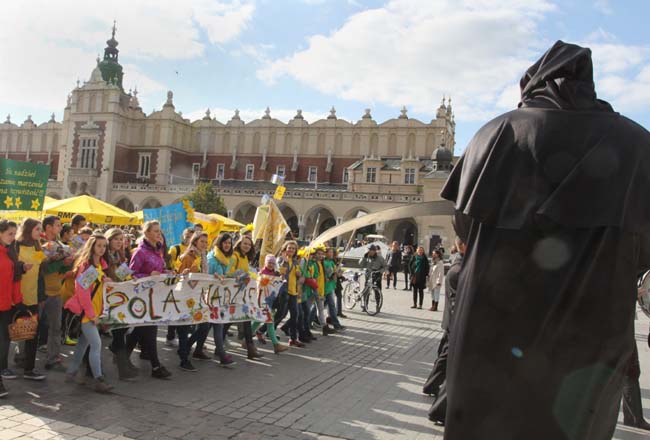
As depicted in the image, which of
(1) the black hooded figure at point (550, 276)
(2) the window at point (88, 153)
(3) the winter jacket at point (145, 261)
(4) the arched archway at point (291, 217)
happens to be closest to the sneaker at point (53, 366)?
(3) the winter jacket at point (145, 261)

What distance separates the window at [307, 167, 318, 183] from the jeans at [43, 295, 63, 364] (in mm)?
51245

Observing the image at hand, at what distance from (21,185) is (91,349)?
607 centimetres

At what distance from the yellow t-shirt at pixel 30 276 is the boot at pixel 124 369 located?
1.07 metres

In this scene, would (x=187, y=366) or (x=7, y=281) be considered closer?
(x=7, y=281)

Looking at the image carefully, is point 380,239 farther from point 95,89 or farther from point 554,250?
point 95,89

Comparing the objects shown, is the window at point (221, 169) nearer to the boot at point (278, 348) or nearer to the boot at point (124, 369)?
the boot at point (278, 348)

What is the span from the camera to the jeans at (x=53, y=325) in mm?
6512

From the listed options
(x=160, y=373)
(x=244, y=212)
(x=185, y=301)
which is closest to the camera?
(x=160, y=373)

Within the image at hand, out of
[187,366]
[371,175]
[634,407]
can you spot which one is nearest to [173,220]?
[187,366]

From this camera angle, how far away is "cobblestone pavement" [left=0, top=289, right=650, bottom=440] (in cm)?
462

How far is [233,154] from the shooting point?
200ft

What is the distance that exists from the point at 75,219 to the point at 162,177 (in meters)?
51.9

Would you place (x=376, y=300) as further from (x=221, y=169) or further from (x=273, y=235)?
(x=221, y=169)

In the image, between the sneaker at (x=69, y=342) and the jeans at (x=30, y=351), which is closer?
the jeans at (x=30, y=351)
